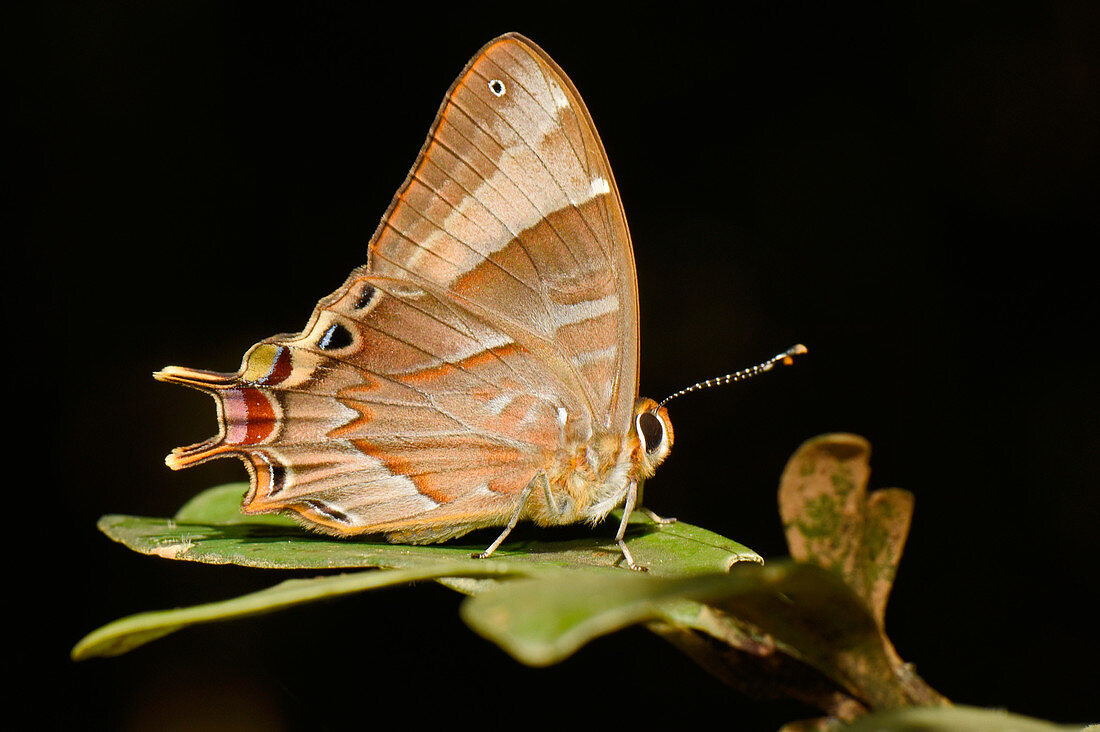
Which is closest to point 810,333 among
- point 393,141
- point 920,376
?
point 920,376

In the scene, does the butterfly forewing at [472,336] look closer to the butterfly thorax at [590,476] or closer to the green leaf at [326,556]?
the butterfly thorax at [590,476]

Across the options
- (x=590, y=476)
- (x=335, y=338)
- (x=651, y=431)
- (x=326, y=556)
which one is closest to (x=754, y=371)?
(x=651, y=431)

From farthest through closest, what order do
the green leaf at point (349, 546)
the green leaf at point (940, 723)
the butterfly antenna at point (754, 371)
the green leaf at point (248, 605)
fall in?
the butterfly antenna at point (754, 371) → the green leaf at point (349, 546) → the green leaf at point (248, 605) → the green leaf at point (940, 723)

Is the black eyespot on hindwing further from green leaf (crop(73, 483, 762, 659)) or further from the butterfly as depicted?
green leaf (crop(73, 483, 762, 659))

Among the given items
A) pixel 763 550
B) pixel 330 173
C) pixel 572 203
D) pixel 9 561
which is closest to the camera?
pixel 572 203

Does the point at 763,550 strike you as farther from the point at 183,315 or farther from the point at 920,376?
the point at 183,315

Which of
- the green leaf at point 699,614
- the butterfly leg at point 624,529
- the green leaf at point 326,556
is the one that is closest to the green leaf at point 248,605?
the green leaf at point 326,556
